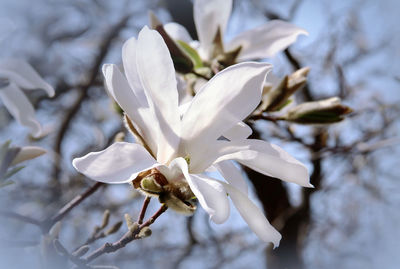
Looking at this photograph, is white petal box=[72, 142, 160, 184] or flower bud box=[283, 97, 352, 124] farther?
flower bud box=[283, 97, 352, 124]

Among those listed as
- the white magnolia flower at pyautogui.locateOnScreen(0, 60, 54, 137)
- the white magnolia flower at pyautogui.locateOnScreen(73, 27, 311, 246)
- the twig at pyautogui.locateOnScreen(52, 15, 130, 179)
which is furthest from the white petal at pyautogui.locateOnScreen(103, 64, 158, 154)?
the twig at pyautogui.locateOnScreen(52, 15, 130, 179)

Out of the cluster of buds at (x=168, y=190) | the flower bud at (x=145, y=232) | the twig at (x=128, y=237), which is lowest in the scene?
the twig at (x=128, y=237)

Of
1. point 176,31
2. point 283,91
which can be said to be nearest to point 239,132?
point 283,91

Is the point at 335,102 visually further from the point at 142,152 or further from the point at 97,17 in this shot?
the point at 97,17

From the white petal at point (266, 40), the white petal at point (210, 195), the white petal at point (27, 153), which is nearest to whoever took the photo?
the white petal at point (210, 195)

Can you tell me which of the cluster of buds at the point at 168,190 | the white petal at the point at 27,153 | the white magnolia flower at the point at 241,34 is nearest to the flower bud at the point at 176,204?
the cluster of buds at the point at 168,190

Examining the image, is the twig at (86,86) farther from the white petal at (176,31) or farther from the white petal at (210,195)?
the white petal at (210,195)

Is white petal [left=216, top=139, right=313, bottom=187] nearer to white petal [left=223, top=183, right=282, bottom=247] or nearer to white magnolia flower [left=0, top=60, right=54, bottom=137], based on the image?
white petal [left=223, top=183, right=282, bottom=247]
